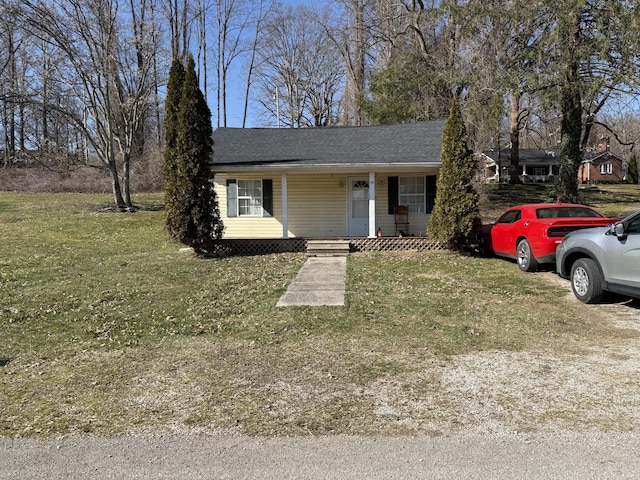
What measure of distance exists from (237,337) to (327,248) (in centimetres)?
779

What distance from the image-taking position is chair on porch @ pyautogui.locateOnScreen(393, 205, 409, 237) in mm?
15133

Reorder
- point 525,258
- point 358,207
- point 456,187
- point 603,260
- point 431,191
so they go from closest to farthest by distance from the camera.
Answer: point 603,260, point 525,258, point 456,187, point 431,191, point 358,207

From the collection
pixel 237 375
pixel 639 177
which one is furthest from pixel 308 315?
pixel 639 177

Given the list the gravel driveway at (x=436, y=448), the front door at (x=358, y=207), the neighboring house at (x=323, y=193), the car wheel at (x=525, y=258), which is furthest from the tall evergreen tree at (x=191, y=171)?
the gravel driveway at (x=436, y=448)

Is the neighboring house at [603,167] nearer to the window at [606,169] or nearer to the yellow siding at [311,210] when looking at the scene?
the window at [606,169]

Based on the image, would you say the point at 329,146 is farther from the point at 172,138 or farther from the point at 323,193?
the point at 172,138

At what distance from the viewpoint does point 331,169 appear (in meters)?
14.0

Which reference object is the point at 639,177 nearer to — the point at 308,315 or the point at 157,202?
the point at 157,202

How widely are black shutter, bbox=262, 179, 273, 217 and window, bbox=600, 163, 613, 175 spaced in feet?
178

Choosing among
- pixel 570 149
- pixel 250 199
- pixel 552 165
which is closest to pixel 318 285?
pixel 250 199

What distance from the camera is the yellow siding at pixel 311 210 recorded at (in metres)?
15.5

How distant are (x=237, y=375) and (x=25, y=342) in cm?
303

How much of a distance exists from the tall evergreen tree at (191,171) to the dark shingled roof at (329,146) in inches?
63.9

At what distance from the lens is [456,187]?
12023 mm
